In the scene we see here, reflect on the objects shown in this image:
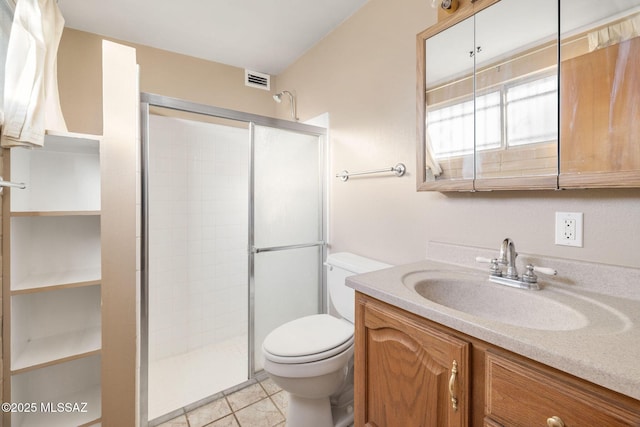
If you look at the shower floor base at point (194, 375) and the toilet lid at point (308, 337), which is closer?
the toilet lid at point (308, 337)

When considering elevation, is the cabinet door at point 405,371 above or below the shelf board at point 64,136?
below

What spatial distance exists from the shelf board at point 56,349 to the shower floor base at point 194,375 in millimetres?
585

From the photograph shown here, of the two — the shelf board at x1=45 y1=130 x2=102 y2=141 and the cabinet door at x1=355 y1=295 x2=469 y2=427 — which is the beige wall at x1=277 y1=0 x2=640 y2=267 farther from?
the shelf board at x1=45 y1=130 x2=102 y2=141

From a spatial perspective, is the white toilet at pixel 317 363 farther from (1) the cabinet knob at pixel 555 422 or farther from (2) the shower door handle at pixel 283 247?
(1) the cabinet knob at pixel 555 422

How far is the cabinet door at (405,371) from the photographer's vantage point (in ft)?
2.31

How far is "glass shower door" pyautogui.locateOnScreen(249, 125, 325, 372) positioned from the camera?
1.83 meters

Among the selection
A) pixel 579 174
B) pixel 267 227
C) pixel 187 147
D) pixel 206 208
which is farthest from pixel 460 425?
pixel 187 147

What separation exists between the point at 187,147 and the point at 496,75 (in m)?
2.16

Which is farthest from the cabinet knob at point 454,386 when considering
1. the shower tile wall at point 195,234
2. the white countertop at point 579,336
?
the shower tile wall at point 195,234

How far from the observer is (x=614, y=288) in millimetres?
841

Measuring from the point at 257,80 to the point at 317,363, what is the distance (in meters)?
2.38

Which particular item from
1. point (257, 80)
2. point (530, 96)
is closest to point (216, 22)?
point (257, 80)

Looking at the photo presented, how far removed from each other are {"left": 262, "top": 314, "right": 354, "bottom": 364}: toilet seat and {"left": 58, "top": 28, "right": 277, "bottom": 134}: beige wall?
1.92 metres

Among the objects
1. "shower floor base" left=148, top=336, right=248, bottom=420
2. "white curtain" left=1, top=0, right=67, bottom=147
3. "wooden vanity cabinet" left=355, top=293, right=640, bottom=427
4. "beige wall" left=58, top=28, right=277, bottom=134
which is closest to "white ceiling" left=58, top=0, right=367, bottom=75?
"beige wall" left=58, top=28, right=277, bottom=134
